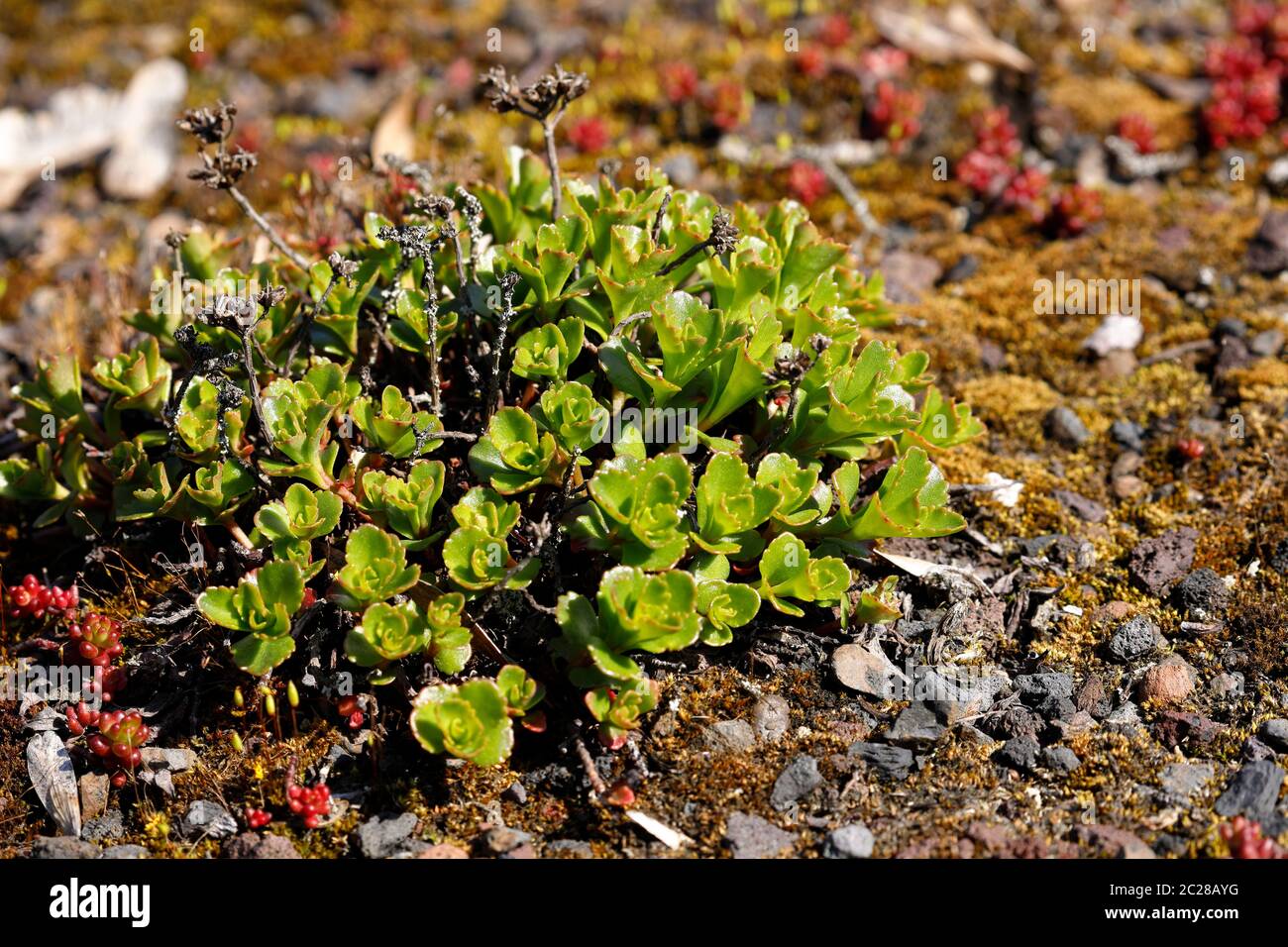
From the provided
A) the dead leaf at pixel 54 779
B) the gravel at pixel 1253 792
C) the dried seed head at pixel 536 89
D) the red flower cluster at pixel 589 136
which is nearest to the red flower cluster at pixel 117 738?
the dead leaf at pixel 54 779

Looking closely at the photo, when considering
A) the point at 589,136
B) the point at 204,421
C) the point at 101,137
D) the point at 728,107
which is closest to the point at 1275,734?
the point at 204,421

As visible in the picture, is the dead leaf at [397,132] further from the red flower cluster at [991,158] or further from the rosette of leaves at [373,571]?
the rosette of leaves at [373,571]

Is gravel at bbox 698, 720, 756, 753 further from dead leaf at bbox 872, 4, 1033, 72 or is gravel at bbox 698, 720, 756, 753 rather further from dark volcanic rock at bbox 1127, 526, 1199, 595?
dead leaf at bbox 872, 4, 1033, 72

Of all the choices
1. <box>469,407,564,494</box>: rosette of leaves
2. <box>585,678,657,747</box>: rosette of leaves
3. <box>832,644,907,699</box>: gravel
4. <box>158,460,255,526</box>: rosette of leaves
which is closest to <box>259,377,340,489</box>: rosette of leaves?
<box>158,460,255,526</box>: rosette of leaves

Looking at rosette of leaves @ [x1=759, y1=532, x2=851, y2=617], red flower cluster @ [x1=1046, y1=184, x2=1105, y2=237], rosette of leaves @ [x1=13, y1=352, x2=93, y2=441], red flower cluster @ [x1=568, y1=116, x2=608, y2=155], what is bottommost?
rosette of leaves @ [x1=759, y1=532, x2=851, y2=617]
